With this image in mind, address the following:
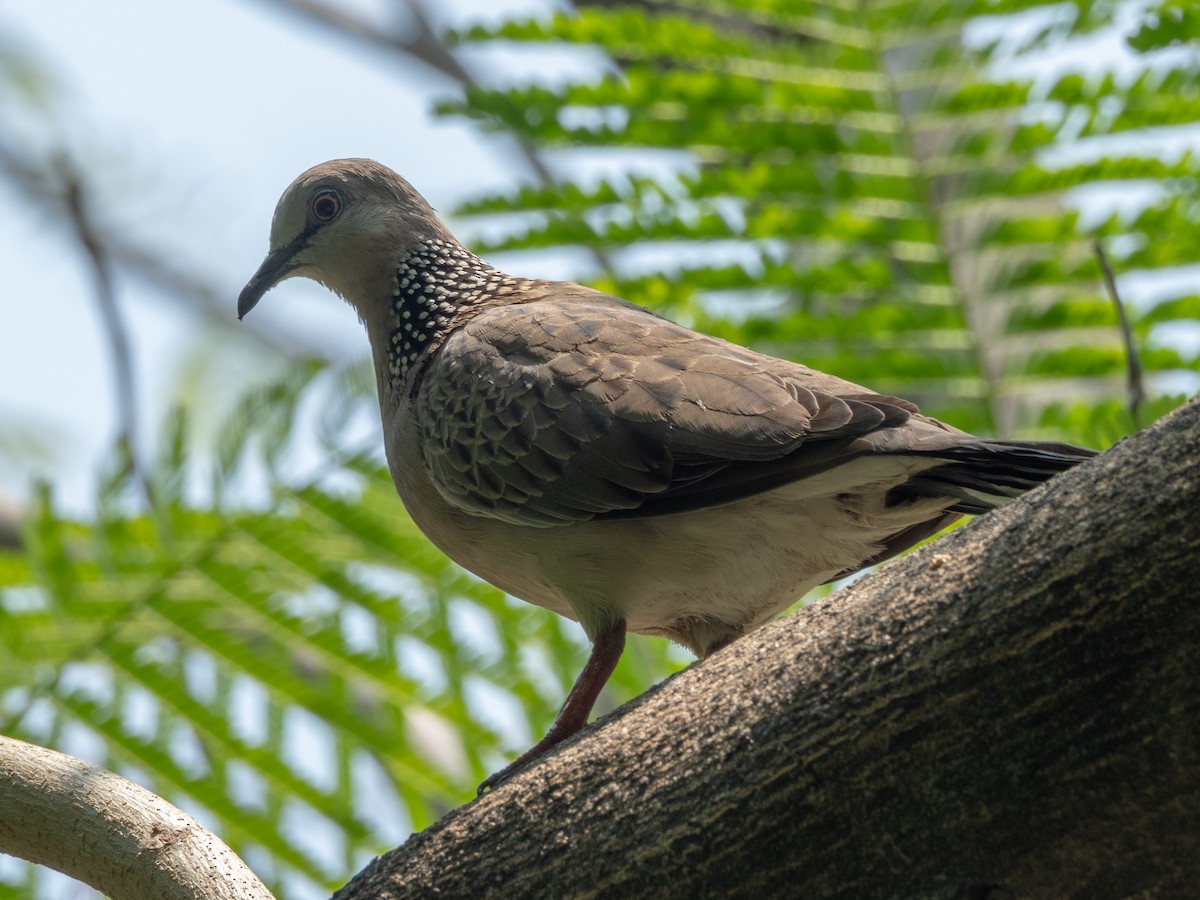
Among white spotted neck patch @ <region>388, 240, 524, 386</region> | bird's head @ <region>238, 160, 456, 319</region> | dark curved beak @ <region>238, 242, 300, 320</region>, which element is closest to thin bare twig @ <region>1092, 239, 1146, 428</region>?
white spotted neck patch @ <region>388, 240, 524, 386</region>

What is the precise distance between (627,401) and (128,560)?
7.02 ft

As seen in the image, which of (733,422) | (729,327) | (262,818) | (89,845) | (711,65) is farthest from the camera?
(711,65)

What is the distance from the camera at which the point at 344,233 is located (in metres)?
4.73

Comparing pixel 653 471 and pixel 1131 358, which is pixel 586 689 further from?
pixel 1131 358

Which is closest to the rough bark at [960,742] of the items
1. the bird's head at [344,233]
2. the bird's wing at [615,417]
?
the bird's wing at [615,417]

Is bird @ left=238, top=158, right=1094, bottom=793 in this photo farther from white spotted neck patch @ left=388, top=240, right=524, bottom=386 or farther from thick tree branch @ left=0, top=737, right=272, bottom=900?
thick tree branch @ left=0, top=737, right=272, bottom=900

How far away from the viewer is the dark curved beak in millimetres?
4723

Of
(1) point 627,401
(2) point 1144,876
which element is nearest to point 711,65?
(1) point 627,401

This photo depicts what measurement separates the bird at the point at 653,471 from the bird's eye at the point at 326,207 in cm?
73

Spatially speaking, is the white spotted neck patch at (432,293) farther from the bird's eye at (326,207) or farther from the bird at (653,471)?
the bird's eye at (326,207)

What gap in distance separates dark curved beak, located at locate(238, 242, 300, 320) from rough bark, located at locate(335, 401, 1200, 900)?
251cm

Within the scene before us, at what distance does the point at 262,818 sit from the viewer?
4.64 m

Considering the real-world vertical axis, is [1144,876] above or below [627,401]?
below

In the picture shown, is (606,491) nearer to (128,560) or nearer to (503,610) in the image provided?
(503,610)
